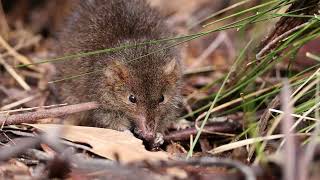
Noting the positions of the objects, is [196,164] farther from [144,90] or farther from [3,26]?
[3,26]

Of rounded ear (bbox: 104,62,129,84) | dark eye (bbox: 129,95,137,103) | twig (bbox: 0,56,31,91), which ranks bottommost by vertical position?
dark eye (bbox: 129,95,137,103)

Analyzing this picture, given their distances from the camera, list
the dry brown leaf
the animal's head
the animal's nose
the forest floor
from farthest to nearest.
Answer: the animal's head, the animal's nose, the dry brown leaf, the forest floor

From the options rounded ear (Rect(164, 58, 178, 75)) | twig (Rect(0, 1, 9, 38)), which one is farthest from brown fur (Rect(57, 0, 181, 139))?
twig (Rect(0, 1, 9, 38))

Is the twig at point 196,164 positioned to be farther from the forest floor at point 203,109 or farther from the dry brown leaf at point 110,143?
the dry brown leaf at point 110,143

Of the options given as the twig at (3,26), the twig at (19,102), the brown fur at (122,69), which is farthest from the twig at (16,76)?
the twig at (3,26)

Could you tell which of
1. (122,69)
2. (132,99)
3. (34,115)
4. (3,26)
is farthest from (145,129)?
(3,26)

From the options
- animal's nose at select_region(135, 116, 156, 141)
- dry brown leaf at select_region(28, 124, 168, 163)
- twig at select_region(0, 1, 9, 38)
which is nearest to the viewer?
dry brown leaf at select_region(28, 124, 168, 163)

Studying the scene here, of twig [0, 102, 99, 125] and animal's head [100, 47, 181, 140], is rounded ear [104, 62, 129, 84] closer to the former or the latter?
animal's head [100, 47, 181, 140]

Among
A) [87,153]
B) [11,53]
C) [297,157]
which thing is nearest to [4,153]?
[87,153]
